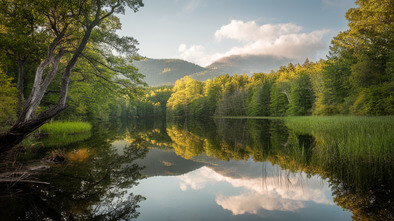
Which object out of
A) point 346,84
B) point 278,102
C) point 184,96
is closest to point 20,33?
point 346,84

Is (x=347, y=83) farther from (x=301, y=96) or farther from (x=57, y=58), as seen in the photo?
(x=57, y=58)

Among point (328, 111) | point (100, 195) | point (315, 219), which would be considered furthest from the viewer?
point (328, 111)

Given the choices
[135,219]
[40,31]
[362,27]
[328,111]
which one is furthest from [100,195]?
Answer: [328,111]

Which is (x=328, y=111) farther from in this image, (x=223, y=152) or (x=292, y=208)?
(x=292, y=208)

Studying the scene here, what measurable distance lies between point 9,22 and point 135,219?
46.6ft

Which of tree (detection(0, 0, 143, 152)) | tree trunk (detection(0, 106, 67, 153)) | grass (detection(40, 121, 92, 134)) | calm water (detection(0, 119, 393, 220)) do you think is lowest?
calm water (detection(0, 119, 393, 220))

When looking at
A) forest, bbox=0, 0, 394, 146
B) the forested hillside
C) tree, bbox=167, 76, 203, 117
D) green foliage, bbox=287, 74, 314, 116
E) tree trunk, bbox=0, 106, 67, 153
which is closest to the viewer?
tree trunk, bbox=0, 106, 67, 153

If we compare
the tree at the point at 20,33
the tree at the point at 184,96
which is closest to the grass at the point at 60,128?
the tree at the point at 20,33

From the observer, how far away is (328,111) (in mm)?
29391

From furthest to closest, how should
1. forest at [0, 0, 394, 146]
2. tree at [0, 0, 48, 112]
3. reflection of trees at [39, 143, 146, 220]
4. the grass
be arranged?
the grass → tree at [0, 0, 48, 112] → forest at [0, 0, 394, 146] → reflection of trees at [39, 143, 146, 220]

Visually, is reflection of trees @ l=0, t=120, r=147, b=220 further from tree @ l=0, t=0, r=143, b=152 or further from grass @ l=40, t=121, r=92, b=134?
grass @ l=40, t=121, r=92, b=134

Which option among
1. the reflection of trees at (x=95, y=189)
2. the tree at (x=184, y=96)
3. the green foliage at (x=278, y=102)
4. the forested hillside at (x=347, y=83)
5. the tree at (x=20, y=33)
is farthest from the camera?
the tree at (x=184, y=96)

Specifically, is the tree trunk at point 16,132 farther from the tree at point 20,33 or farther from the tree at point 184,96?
the tree at point 184,96

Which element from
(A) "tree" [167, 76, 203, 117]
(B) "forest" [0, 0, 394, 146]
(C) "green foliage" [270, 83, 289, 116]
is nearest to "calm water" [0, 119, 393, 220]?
(B) "forest" [0, 0, 394, 146]
